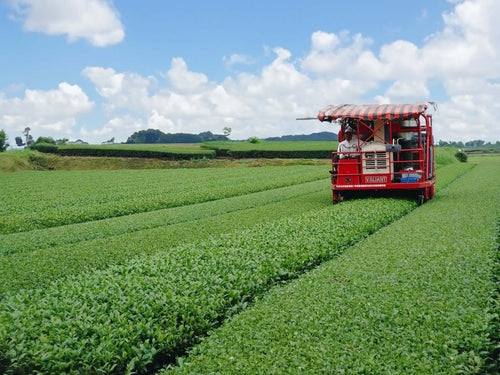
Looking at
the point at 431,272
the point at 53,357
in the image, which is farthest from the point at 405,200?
the point at 53,357

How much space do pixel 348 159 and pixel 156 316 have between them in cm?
1355

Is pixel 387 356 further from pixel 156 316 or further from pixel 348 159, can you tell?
pixel 348 159

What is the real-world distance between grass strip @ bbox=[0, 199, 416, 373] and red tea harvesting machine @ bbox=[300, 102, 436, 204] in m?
7.90

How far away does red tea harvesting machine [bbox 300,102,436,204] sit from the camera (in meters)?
18.5

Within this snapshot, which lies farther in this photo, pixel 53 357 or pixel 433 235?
pixel 433 235

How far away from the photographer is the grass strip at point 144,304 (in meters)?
5.85

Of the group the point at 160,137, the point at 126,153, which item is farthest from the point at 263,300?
the point at 160,137

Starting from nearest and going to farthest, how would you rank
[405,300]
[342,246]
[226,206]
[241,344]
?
1. [241,344]
2. [405,300]
3. [342,246]
4. [226,206]

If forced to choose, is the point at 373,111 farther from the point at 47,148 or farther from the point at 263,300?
the point at 47,148

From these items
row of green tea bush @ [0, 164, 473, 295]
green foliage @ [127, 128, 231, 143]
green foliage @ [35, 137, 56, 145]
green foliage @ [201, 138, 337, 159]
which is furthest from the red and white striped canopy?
green foliage @ [127, 128, 231, 143]

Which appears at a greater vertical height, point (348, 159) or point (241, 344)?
point (348, 159)

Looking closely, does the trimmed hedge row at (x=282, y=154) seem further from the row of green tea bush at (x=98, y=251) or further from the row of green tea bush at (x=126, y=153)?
the row of green tea bush at (x=98, y=251)

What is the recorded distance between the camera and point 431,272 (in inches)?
346

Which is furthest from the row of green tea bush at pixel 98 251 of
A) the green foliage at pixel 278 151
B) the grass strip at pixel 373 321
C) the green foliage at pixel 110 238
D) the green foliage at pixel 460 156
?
the green foliage at pixel 460 156
